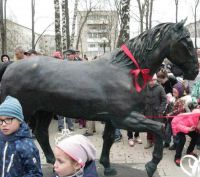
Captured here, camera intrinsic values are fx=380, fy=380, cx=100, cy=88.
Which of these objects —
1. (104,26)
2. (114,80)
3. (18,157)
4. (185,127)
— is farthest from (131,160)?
(104,26)

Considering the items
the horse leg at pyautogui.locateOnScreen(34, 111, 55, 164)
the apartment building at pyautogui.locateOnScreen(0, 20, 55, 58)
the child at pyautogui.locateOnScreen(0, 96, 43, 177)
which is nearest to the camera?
the child at pyautogui.locateOnScreen(0, 96, 43, 177)

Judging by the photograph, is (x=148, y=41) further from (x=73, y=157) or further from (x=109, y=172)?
(x=73, y=157)

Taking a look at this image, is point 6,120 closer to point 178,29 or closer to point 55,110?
point 55,110

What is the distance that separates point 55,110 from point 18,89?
1.70 ft

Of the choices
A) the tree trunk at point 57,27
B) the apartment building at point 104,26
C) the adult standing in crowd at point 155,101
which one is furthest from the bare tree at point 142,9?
the adult standing in crowd at point 155,101

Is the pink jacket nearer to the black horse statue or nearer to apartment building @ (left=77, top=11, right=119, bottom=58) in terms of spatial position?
the black horse statue

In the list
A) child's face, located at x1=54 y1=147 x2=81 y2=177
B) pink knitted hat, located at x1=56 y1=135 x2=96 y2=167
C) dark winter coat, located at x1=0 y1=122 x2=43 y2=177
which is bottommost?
dark winter coat, located at x1=0 y1=122 x2=43 y2=177

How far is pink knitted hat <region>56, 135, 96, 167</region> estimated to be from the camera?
211cm

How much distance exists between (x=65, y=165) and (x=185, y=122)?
12.3 feet

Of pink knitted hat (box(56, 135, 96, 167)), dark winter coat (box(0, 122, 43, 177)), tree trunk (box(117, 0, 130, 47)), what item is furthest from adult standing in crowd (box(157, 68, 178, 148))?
pink knitted hat (box(56, 135, 96, 167))

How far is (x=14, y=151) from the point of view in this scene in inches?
109

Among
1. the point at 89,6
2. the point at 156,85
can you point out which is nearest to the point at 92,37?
the point at 89,6

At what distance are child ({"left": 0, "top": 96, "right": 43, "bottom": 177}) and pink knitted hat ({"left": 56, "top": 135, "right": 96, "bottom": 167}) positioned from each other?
2.27ft

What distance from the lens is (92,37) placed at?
88625 millimetres
